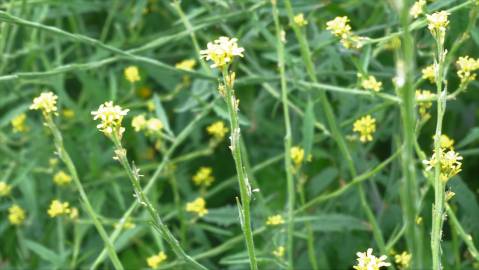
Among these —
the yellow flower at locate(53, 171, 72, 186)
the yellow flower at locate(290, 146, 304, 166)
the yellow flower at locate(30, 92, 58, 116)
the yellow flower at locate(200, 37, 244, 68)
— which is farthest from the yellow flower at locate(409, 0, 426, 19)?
the yellow flower at locate(53, 171, 72, 186)

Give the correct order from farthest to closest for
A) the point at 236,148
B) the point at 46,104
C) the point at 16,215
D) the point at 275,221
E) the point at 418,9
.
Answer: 1. the point at 16,215
2. the point at 275,221
3. the point at 418,9
4. the point at 46,104
5. the point at 236,148

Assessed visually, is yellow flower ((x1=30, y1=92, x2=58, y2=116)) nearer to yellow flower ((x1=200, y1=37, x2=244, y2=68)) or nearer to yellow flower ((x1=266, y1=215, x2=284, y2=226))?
yellow flower ((x1=200, y1=37, x2=244, y2=68))

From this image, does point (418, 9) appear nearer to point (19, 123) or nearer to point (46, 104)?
point (46, 104)

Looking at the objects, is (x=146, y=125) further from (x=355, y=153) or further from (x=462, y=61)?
(x=462, y=61)

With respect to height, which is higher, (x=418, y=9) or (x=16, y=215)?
(x=418, y=9)

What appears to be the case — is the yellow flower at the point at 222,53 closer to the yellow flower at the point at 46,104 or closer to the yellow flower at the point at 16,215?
the yellow flower at the point at 46,104

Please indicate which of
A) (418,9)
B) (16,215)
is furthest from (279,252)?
(16,215)

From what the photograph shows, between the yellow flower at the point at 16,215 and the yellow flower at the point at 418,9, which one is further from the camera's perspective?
the yellow flower at the point at 16,215

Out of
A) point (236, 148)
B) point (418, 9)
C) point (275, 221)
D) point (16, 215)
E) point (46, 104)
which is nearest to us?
point (236, 148)

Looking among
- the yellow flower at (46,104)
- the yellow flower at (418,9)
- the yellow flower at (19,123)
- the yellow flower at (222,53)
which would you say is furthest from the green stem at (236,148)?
the yellow flower at (19,123)

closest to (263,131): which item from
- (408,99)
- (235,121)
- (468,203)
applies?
(468,203)

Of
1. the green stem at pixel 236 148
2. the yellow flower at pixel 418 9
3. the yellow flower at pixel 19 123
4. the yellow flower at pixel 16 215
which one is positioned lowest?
the green stem at pixel 236 148
